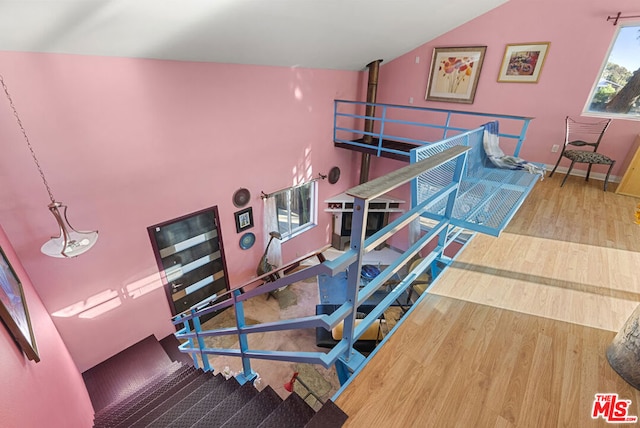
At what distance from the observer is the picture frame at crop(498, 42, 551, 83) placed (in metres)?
4.41

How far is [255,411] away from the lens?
6.26 ft

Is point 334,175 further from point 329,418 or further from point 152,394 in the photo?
point 329,418

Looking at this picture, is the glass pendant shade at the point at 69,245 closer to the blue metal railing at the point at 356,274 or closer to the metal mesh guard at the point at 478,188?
the blue metal railing at the point at 356,274

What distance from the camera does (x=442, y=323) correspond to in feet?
5.78

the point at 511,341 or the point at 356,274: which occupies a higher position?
the point at 356,274

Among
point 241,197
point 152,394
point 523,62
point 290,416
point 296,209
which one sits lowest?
point 152,394

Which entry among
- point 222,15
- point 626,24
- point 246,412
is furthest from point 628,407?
point 626,24

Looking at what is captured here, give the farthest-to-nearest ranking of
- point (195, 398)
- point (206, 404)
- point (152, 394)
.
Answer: point (152, 394), point (195, 398), point (206, 404)

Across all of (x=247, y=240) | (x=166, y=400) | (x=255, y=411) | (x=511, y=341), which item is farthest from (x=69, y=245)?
(x=511, y=341)

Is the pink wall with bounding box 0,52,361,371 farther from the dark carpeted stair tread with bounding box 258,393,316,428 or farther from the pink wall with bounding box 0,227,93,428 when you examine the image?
the dark carpeted stair tread with bounding box 258,393,316,428

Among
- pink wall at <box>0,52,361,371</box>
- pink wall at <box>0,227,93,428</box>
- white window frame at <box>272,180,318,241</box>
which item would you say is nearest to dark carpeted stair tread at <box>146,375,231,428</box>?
pink wall at <box>0,227,93,428</box>

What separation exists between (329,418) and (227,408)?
1.22m

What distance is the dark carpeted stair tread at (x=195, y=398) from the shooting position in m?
2.14

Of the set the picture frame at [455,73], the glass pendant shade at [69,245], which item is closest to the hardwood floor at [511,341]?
the glass pendant shade at [69,245]
